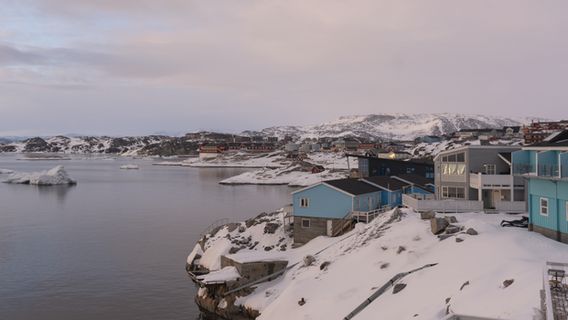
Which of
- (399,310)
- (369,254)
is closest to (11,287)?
(369,254)

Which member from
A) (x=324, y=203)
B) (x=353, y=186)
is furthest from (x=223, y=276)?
(x=353, y=186)

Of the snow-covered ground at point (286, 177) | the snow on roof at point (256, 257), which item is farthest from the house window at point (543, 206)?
the snow-covered ground at point (286, 177)

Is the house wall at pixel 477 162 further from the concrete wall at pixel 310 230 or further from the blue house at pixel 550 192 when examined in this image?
the blue house at pixel 550 192

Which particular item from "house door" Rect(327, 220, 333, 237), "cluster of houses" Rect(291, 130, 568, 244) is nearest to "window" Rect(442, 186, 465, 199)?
"cluster of houses" Rect(291, 130, 568, 244)

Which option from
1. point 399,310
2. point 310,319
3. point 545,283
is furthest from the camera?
point 310,319

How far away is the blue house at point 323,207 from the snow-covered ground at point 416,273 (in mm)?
2756

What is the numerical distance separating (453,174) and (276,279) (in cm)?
1476

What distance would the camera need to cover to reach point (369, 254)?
23203mm

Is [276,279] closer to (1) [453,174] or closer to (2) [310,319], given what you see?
(2) [310,319]

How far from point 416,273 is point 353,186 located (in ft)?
49.6

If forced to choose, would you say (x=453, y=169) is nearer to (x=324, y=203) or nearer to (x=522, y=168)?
(x=522, y=168)

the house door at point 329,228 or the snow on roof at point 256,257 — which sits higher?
the house door at point 329,228

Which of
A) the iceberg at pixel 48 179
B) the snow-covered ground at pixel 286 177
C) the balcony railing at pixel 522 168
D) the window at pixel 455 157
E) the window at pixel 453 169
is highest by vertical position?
the window at pixel 455 157

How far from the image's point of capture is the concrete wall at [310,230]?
32281mm
